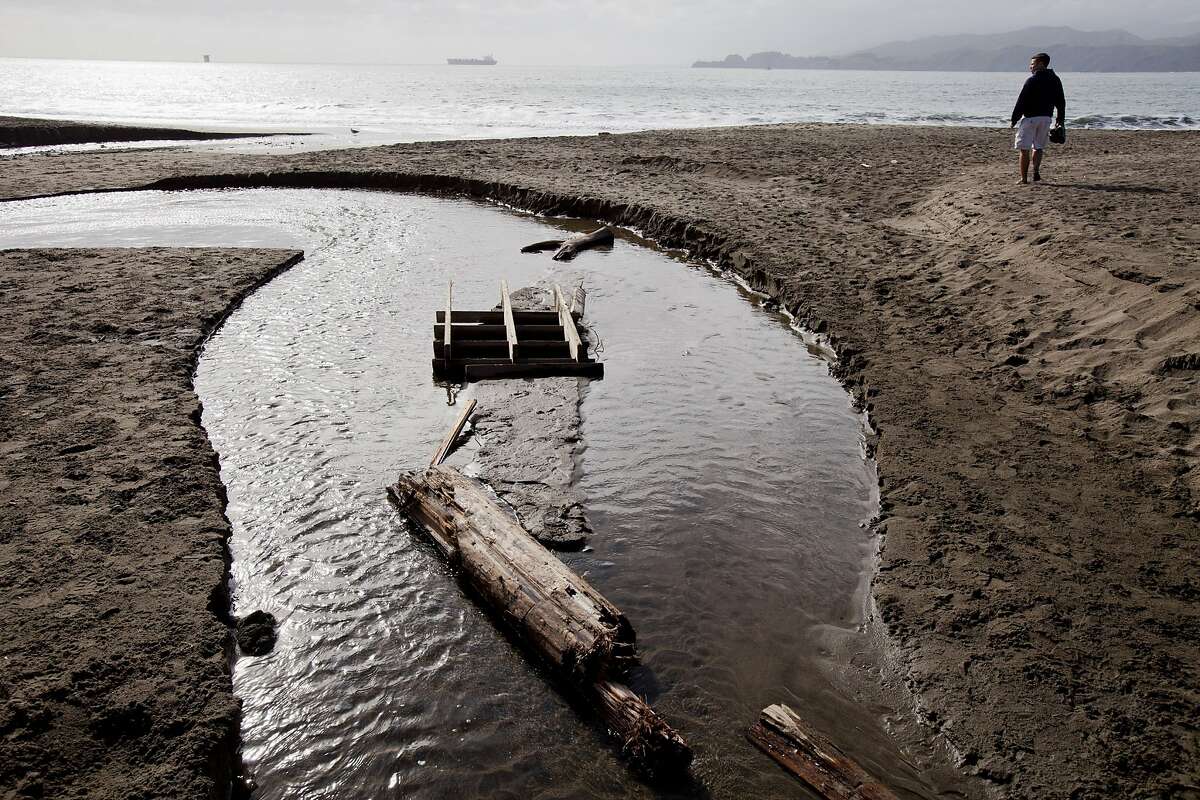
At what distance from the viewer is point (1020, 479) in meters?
5.36

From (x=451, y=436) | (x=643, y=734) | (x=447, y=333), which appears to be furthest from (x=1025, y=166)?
(x=643, y=734)

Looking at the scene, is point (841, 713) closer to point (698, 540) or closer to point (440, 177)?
point (698, 540)

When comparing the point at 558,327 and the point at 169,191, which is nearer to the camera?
the point at 558,327

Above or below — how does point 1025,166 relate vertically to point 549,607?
above

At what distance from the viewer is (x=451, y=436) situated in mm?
6391

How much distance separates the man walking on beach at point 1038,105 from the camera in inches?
450

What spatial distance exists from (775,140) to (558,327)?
17.6 m

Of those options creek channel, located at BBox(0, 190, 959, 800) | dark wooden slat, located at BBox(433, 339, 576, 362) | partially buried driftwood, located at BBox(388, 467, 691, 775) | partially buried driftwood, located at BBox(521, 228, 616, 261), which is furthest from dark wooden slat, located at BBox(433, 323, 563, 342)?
partially buried driftwood, located at BBox(521, 228, 616, 261)

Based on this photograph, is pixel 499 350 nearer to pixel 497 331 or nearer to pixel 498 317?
pixel 497 331

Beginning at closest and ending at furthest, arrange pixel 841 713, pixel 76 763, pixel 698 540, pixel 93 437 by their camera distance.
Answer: pixel 76 763 → pixel 841 713 → pixel 698 540 → pixel 93 437

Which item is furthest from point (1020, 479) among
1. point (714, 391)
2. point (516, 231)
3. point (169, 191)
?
point (169, 191)

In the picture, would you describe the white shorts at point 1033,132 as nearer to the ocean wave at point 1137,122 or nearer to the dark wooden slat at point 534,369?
the dark wooden slat at point 534,369

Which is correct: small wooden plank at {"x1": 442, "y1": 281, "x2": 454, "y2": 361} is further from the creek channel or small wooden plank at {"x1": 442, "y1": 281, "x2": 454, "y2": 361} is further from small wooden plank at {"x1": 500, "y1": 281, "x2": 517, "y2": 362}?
small wooden plank at {"x1": 500, "y1": 281, "x2": 517, "y2": 362}

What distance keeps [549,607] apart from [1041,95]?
11809mm
